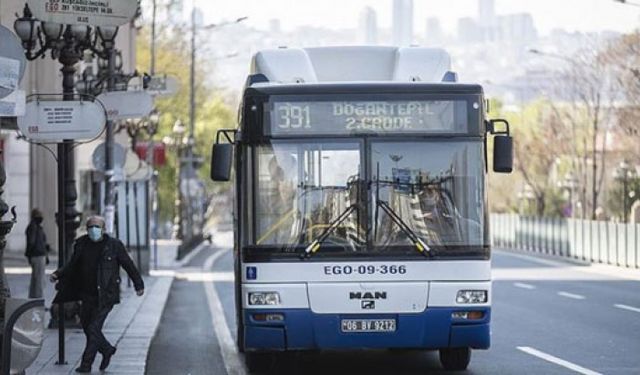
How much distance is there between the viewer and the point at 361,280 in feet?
50.2

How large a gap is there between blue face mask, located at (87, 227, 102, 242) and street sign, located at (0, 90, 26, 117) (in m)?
4.67

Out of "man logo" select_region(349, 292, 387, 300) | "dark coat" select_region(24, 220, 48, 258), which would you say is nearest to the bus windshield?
"man logo" select_region(349, 292, 387, 300)

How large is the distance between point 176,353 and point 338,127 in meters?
5.97

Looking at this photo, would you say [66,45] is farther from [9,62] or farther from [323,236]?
[9,62]

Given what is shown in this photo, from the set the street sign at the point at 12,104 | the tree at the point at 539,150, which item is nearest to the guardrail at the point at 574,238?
the tree at the point at 539,150

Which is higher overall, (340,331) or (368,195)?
(368,195)

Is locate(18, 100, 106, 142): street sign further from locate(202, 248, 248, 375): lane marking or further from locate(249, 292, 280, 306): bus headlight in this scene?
locate(202, 248, 248, 375): lane marking

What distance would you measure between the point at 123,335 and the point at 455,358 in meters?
6.92

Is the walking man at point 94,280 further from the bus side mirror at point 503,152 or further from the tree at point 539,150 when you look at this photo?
the tree at point 539,150

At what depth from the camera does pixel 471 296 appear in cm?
1541

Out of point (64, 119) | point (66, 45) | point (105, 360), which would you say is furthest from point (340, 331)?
point (66, 45)

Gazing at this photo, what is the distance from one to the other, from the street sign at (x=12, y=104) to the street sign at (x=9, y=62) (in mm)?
70

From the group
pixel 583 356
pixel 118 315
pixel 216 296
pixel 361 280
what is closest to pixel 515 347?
pixel 583 356

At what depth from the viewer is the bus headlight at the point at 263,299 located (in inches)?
604
